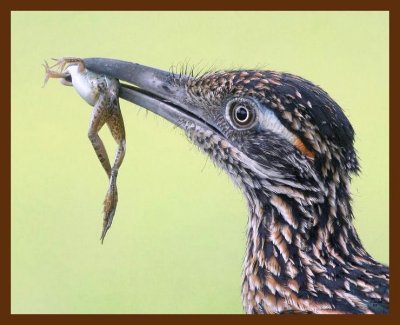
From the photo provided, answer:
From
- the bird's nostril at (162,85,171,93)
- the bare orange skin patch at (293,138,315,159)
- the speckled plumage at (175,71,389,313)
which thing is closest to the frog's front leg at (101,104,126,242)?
the bird's nostril at (162,85,171,93)

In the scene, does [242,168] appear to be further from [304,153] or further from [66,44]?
[66,44]

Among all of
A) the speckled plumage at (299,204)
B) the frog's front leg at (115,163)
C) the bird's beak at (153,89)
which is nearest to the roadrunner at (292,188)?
the speckled plumage at (299,204)

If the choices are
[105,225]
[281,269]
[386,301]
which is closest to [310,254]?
[281,269]

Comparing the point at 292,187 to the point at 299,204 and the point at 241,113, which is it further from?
the point at 241,113

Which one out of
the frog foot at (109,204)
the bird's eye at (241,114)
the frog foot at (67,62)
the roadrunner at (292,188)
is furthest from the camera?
the frog foot at (67,62)

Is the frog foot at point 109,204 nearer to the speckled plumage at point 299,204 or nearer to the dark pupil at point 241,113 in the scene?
the speckled plumage at point 299,204

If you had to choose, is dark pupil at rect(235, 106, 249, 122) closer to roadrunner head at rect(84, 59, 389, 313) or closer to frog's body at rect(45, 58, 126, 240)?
roadrunner head at rect(84, 59, 389, 313)
